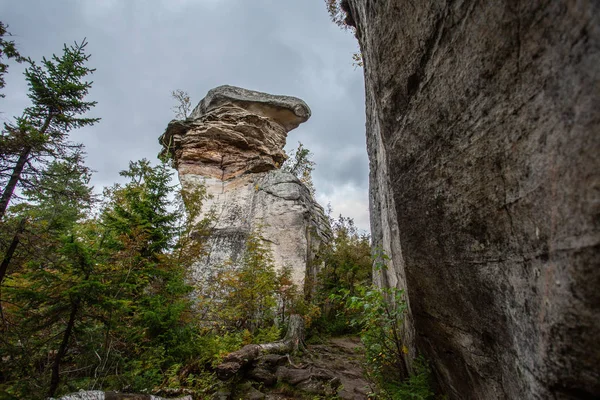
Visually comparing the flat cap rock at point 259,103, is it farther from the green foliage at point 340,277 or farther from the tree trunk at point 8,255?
the tree trunk at point 8,255

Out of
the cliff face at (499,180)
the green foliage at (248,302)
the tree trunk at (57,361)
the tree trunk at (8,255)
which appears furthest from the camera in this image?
the green foliage at (248,302)

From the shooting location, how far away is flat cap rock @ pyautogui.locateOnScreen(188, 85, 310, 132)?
18203mm

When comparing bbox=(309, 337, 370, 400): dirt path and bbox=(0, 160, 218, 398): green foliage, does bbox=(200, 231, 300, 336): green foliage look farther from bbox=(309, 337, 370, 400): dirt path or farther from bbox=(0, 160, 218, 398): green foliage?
bbox=(309, 337, 370, 400): dirt path

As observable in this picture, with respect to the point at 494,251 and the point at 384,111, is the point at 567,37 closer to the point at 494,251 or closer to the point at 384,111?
the point at 494,251

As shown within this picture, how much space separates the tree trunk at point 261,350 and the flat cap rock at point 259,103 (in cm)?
1393

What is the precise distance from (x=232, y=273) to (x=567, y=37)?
31.8 ft

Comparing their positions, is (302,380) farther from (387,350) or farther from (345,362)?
(345,362)

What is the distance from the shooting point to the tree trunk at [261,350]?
5.62m

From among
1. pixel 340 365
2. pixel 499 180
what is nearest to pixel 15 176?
pixel 499 180

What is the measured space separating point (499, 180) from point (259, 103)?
18117 millimetres

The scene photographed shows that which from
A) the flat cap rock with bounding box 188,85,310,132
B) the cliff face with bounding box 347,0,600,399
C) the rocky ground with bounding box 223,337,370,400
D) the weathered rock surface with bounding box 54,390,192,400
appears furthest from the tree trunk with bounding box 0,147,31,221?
the flat cap rock with bounding box 188,85,310,132

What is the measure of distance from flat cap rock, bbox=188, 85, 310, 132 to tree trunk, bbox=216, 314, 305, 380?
548 inches

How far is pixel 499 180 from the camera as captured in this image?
1990 millimetres

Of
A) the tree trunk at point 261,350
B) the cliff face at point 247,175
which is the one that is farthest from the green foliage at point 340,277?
the tree trunk at point 261,350
